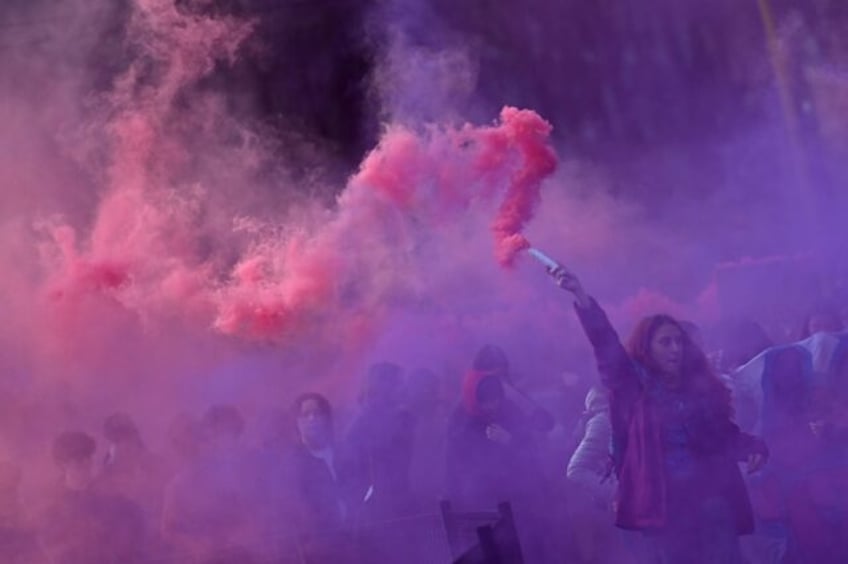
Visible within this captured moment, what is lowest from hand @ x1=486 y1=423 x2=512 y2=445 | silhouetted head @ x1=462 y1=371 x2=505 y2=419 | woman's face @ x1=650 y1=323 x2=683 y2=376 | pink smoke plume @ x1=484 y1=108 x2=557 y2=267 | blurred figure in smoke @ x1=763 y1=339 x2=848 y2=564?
blurred figure in smoke @ x1=763 y1=339 x2=848 y2=564

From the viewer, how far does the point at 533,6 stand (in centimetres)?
930

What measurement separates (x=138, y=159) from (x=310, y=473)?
4.08m

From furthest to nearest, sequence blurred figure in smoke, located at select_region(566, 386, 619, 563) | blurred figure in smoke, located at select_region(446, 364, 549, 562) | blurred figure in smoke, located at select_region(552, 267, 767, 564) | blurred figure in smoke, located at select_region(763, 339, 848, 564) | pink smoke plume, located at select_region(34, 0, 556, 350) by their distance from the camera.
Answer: pink smoke plume, located at select_region(34, 0, 556, 350), blurred figure in smoke, located at select_region(446, 364, 549, 562), blurred figure in smoke, located at select_region(763, 339, 848, 564), blurred figure in smoke, located at select_region(566, 386, 619, 563), blurred figure in smoke, located at select_region(552, 267, 767, 564)

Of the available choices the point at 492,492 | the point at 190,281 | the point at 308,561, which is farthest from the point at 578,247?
the point at 308,561

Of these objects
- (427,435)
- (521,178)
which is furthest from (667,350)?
(521,178)

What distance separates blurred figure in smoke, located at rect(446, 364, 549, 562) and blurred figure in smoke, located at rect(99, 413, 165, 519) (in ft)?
5.52

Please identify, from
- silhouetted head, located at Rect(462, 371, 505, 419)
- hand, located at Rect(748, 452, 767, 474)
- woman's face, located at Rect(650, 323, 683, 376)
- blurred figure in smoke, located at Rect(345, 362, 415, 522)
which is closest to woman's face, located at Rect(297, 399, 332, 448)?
blurred figure in smoke, located at Rect(345, 362, 415, 522)

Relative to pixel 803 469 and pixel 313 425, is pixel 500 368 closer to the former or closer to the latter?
pixel 313 425

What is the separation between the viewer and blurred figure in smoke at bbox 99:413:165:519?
221 inches

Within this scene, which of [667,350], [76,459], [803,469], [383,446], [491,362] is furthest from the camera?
[383,446]

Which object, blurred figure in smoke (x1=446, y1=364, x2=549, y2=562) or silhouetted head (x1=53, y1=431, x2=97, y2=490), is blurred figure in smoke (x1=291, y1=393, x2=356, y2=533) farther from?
silhouetted head (x1=53, y1=431, x2=97, y2=490)

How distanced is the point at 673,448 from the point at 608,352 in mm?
432

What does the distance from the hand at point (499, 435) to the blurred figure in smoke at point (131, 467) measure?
6.14ft

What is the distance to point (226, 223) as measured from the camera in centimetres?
868
